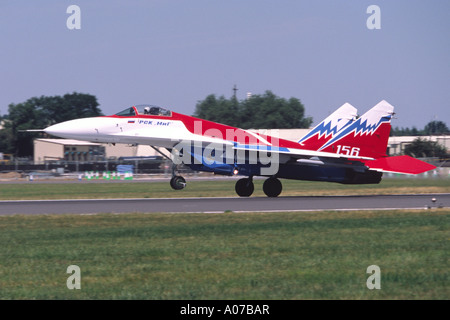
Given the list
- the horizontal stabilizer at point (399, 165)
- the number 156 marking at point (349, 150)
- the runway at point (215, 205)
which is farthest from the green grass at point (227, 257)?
the number 156 marking at point (349, 150)

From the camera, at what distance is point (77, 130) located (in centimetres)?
2353

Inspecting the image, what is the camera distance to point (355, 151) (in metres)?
25.1

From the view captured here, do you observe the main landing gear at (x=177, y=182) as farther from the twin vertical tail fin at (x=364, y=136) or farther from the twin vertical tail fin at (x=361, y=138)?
the twin vertical tail fin at (x=364, y=136)

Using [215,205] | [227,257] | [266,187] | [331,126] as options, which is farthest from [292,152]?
[227,257]

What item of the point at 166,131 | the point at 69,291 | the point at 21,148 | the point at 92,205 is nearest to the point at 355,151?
the point at 166,131

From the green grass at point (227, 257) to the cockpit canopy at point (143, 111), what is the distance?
854cm

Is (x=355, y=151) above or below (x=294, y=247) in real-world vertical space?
above

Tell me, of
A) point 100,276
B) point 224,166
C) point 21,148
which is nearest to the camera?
point 100,276

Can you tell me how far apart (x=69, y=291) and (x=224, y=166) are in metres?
16.0

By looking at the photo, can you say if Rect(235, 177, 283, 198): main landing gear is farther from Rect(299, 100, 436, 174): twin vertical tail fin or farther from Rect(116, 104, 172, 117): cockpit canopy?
Rect(116, 104, 172, 117): cockpit canopy

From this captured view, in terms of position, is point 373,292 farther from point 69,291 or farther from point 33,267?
point 33,267

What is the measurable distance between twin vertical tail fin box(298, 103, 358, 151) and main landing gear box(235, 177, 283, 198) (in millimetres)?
1990

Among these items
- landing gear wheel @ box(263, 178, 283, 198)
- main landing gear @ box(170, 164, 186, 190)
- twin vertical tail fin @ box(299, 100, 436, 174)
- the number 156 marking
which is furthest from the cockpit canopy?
the number 156 marking
